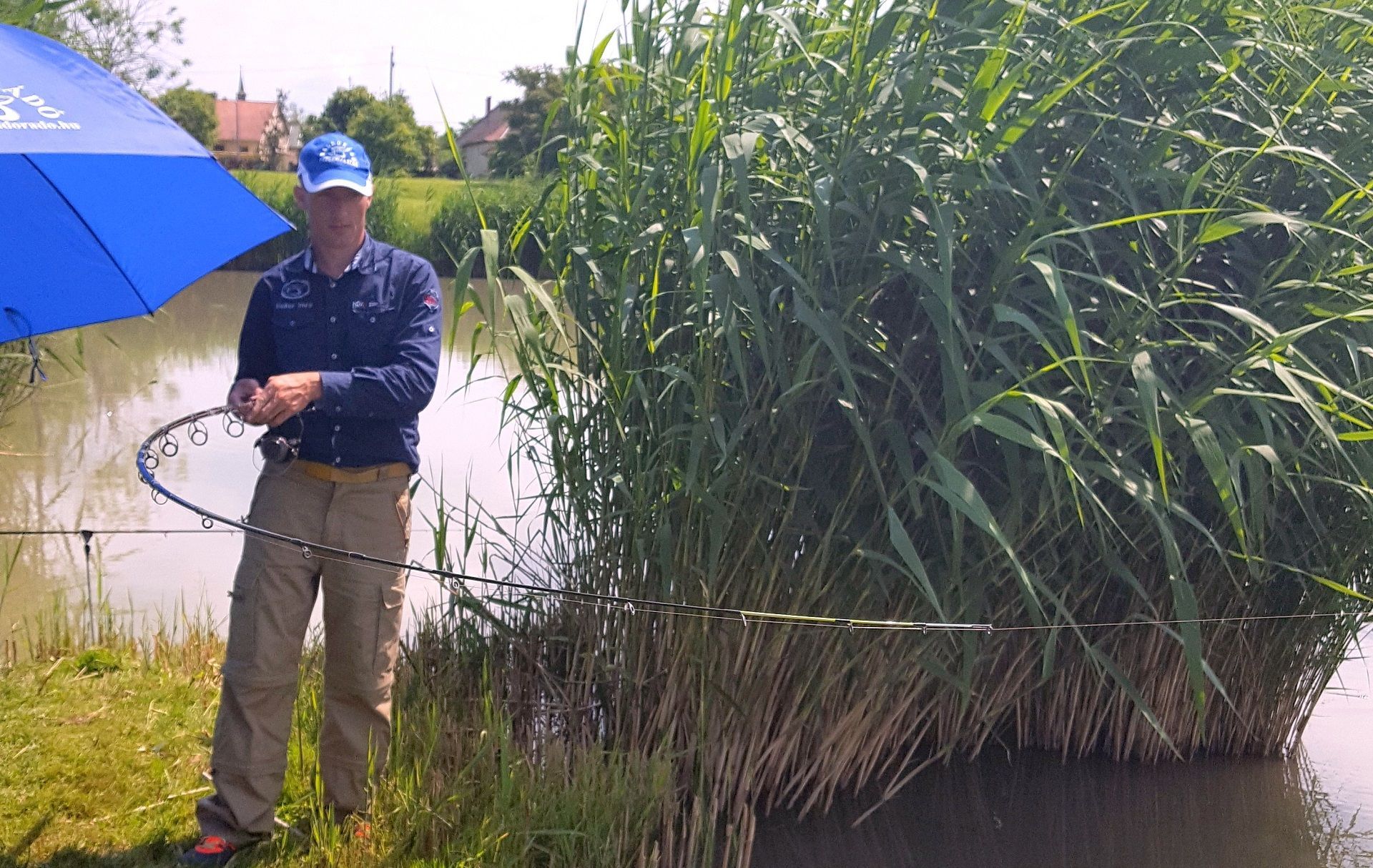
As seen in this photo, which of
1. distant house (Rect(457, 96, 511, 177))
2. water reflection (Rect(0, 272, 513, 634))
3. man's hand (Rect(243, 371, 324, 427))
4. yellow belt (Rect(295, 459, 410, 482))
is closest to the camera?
man's hand (Rect(243, 371, 324, 427))

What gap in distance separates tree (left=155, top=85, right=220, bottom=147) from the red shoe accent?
51158 millimetres

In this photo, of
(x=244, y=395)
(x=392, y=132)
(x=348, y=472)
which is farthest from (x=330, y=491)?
(x=392, y=132)

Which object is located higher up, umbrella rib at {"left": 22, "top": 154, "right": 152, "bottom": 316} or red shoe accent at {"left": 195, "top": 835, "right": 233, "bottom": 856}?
umbrella rib at {"left": 22, "top": 154, "right": 152, "bottom": 316}

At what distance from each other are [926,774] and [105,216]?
278 cm

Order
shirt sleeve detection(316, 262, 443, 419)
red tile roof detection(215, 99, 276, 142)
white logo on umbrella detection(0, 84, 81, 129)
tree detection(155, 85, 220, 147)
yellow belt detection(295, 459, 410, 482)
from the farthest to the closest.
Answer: red tile roof detection(215, 99, 276, 142), tree detection(155, 85, 220, 147), yellow belt detection(295, 459, 410, 482), shirt sleeve detection(316, 262, 443, 419), white logo on umbrella detection(0, 84, 81, 129)

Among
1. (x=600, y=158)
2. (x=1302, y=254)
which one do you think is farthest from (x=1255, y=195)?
(x=600, y=158)

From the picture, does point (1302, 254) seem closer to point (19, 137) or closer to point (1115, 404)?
point (1115, 404)

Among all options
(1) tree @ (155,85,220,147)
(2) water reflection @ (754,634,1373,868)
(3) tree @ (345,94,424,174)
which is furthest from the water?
(1) tree @ (155,85,220,147)

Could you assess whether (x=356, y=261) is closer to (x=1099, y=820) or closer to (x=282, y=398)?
(x=282, y=398)

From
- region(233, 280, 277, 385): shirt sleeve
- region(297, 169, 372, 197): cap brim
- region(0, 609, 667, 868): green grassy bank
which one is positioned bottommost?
region(0, 609, 667, 868): green grassy bank

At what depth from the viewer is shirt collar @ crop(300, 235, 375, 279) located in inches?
113

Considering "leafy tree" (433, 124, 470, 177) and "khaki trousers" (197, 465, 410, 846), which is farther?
"leafy tree" (433, 124, 470, 177)

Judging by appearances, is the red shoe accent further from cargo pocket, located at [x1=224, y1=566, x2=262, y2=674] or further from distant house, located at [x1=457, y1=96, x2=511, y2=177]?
distant house, located at [x1=457, y1=96, x2=511, y2=177]

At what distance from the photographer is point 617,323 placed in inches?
126
